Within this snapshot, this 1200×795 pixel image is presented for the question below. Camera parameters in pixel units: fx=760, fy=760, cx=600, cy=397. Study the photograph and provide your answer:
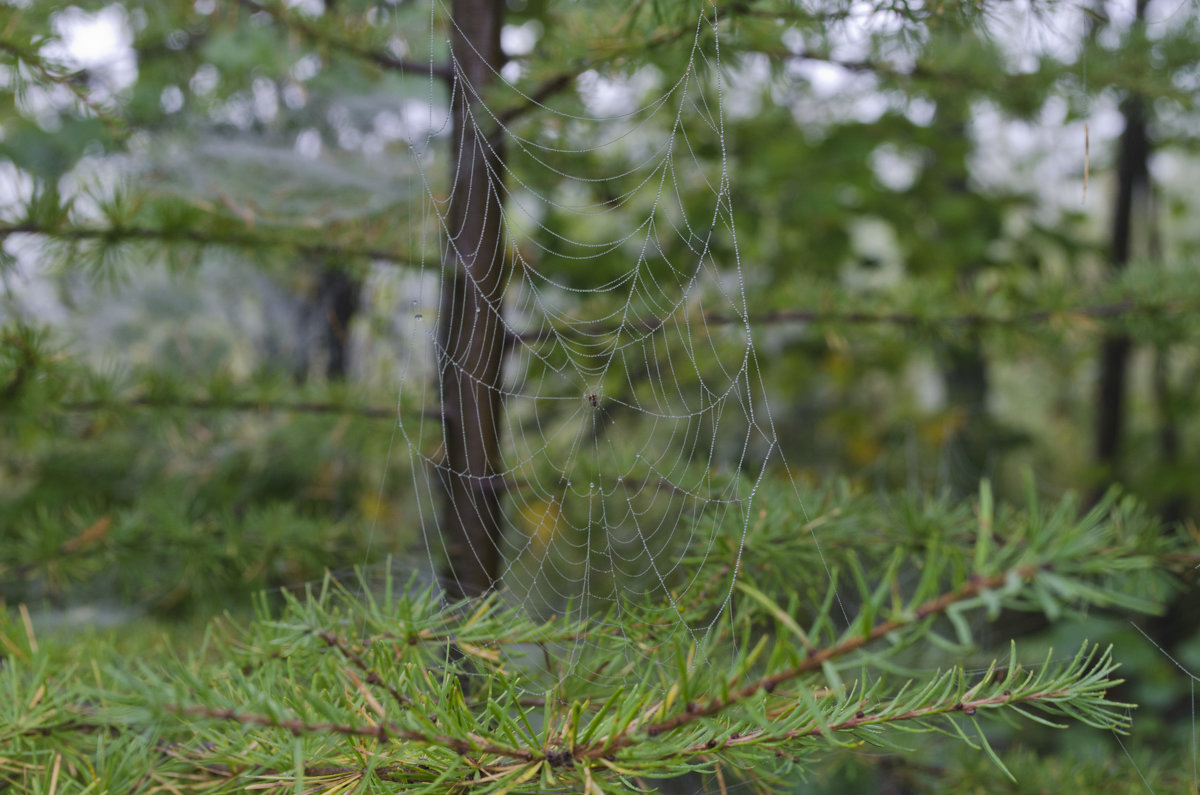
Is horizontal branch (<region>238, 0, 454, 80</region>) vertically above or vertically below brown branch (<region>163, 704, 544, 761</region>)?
above

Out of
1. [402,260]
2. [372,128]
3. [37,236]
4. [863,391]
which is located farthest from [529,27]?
[863,391]

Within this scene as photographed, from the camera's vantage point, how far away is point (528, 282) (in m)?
0.96

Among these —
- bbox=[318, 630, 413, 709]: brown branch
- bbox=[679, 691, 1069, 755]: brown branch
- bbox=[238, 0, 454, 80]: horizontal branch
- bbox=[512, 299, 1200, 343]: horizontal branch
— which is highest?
bbox=[238, 0, 454, 80]: horizontal branch

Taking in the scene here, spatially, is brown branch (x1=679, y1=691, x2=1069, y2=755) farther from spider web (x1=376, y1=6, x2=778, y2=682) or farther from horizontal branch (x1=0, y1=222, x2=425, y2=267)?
horizontal branch (x1=0, y1=222, x2=425, y2=267)

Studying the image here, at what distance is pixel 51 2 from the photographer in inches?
42.5

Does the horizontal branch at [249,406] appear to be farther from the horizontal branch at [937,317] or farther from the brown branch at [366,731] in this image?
the brown branch at [366,731]

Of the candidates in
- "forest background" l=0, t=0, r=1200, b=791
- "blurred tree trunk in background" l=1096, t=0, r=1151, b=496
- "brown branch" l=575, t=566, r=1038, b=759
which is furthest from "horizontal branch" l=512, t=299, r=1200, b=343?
"blurred tree trunk in background" l=1096, t=0, r=1151, b=496

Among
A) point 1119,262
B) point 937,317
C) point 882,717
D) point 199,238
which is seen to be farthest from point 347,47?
point 1119,262

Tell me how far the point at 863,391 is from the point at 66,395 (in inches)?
95.1

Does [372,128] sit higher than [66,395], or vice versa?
[372,128]

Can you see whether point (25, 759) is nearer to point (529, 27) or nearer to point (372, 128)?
point (529, 27)

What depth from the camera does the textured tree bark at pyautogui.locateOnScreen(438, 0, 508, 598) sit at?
766 mm

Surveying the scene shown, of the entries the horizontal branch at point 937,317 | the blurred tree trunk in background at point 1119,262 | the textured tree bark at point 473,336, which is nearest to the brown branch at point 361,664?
the textured tree bark at point 473,336

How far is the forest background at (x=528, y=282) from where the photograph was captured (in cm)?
75
